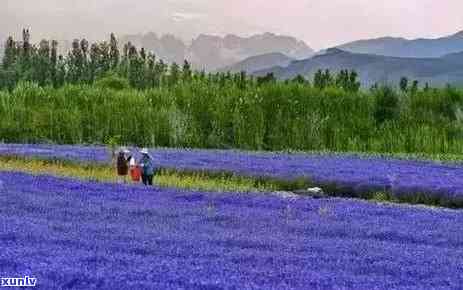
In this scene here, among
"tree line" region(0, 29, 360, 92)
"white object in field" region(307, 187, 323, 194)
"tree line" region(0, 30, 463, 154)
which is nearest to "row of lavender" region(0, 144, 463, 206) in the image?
"white object in field" region(307, 187, 323, 194)

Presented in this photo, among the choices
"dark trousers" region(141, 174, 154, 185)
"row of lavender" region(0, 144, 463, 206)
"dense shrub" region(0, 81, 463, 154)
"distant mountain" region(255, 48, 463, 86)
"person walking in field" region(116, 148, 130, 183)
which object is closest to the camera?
"dark trousers" region(141, 174, 154, 185)

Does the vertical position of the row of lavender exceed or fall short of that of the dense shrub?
it falls short

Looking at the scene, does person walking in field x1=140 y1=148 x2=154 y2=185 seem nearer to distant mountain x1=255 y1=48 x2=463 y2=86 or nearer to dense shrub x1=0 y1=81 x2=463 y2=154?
dense shrub x1=0 y1=81 x2=463 y2=154

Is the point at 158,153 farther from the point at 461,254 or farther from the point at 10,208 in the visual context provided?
the point at 461,254

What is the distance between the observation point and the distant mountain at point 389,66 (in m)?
169

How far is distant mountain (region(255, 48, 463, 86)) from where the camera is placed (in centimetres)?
16900

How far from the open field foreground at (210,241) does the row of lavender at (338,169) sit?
5659 mm

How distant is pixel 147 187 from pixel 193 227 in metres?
6.90

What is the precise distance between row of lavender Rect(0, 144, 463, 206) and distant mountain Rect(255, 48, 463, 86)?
12964 centimetres

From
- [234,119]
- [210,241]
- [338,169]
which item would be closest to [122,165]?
[338,169]

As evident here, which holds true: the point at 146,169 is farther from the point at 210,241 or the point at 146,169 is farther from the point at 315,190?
the point at 210,241

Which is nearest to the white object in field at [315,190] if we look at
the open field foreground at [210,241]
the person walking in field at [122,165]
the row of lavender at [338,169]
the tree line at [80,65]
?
the row of lavender at [338,169]

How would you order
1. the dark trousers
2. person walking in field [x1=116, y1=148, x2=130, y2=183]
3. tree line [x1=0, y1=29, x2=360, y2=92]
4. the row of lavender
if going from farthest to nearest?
tree line [x1=0, y1=29, x2=360, y2=92], the row of lavender, person walking in field [x1=116, y1=148, x2=130, y2=183], the dark trousers

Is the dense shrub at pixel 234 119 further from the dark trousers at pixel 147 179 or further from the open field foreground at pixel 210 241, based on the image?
the open field foreground at pixel 210 241
